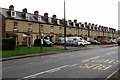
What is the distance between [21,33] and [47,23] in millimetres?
9722

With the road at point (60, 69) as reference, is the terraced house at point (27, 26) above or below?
above

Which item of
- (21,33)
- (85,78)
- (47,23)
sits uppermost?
(47,23)

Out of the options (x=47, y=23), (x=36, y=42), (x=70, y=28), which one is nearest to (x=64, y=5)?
(x=36, y=42)

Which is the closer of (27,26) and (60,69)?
(60,69)

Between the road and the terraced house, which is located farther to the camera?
the terraced house

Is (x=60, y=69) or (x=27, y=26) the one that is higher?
(x=27, y=26)

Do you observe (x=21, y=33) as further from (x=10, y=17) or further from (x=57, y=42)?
(x=57, y=42)

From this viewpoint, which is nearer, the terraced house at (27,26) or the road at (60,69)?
the road at (60,69)

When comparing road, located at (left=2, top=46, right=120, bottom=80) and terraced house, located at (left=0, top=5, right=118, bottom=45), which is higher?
terraced house, located at (left=0, top=5, right=118, bottom=45)

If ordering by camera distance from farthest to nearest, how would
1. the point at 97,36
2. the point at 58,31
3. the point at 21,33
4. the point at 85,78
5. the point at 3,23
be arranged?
the point at 97,36 → the point at 58,31 → the point at 21,33 → the point at 3,23 → the point at 85,78

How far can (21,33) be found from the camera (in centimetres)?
3900

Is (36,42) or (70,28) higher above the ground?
(70,28)

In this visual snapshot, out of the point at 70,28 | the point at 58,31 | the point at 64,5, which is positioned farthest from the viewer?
the point at 70,28

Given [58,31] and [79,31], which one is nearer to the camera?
[58,31]
